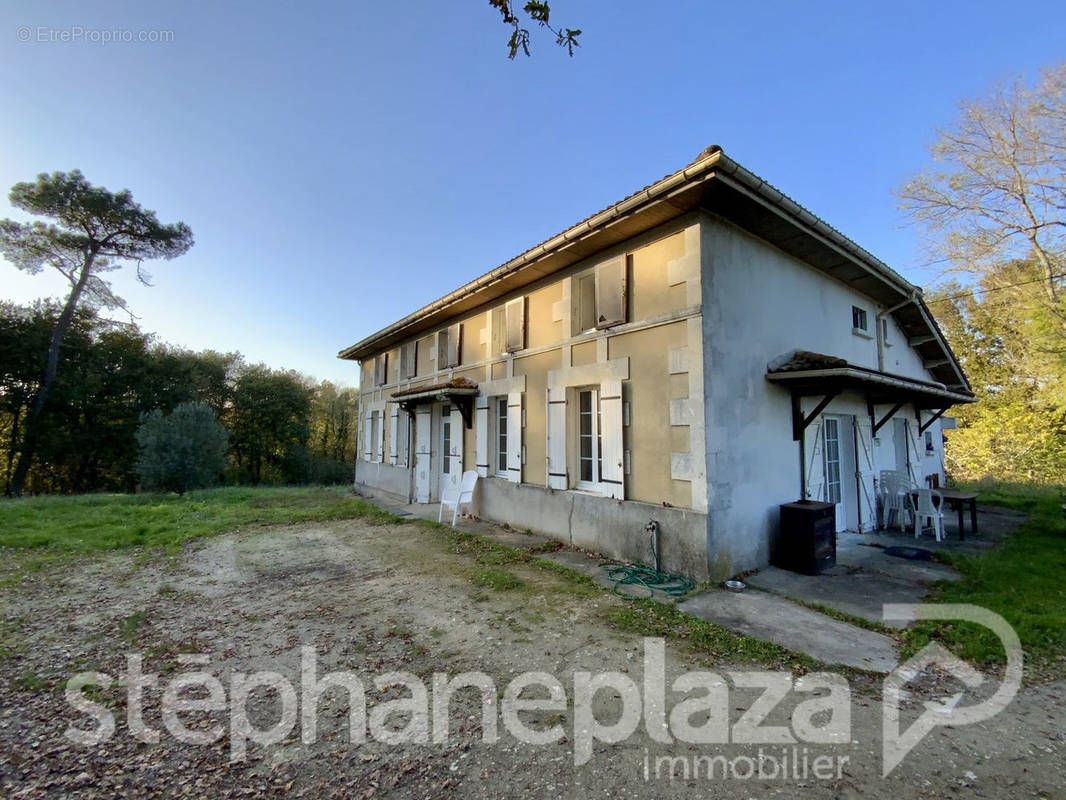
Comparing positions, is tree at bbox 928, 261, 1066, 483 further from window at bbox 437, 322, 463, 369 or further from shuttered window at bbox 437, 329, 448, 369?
shuttered window at bbox 437, 329, 448, 369

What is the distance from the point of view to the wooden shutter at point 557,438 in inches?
268

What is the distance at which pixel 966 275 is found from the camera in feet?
46.5

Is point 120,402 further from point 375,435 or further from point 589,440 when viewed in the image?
point 589,440

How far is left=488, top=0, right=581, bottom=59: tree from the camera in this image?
75.8 inches

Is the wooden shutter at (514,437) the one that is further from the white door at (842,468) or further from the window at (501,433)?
the white door at (842,468)

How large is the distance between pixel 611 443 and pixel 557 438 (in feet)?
3.79

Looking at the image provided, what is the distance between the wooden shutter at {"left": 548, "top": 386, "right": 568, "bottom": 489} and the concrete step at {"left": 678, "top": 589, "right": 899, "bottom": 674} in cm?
275

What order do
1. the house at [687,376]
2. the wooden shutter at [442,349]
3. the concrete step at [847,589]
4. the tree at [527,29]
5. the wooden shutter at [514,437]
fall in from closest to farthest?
1. the tree at [527,29]
2. the concrete step at [847,589]
3. the house at [687,376]
4. the wooden shutter at [514,437]
5. the wooden shutter at [442,349]

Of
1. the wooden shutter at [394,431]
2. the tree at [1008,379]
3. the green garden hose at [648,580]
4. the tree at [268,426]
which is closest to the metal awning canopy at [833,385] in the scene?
the green garden hose at [648,580]

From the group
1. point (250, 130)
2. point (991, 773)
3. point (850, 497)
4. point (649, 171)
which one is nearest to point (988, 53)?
point (649, 171)

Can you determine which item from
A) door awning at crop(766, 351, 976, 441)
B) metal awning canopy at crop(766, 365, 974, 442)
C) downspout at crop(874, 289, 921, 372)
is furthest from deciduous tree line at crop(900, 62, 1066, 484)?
door awning at crop(766, 351, 976, 441)

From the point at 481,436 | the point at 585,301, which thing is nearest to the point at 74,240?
the point at 481,436

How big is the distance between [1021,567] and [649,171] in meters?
6.56

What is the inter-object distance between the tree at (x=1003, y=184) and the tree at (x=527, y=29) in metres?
16.5
